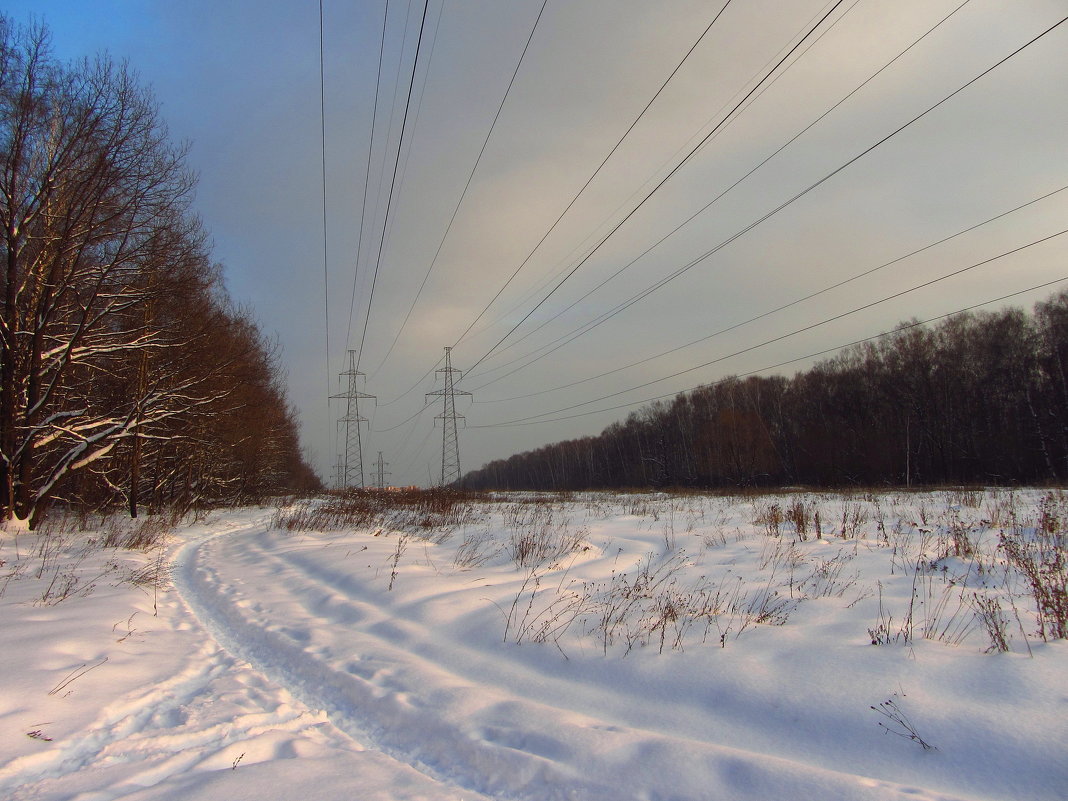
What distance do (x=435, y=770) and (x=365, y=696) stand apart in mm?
1149

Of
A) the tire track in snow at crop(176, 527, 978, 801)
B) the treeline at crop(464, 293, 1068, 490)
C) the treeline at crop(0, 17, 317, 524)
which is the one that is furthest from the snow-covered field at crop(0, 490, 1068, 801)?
the treeline at crop(464, 293, 1068, 490)

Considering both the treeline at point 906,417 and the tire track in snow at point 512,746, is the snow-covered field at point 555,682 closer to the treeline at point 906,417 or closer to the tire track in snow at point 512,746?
the tire track in snow at point 512,746

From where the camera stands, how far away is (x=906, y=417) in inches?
1880

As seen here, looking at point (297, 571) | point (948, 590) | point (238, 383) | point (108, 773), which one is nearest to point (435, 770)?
point (108, 773)

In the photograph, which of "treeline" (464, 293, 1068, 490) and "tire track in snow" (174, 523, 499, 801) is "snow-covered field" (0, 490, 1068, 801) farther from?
"treeline" (464, 293, 1068, 490)

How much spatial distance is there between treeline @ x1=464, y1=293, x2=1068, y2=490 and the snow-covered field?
34744 millimetres

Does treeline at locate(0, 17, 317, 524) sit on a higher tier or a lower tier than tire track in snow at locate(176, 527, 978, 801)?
higher

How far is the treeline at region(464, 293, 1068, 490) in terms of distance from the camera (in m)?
39.7

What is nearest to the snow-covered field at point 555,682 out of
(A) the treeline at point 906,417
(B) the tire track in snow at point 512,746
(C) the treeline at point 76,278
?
(B) the tire track in snow at point 512,746

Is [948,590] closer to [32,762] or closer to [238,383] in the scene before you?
[32,762]

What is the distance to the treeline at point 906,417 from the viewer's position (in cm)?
3971

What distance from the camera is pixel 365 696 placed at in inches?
153

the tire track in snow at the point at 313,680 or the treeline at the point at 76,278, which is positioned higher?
the treeline at the point at 76,278

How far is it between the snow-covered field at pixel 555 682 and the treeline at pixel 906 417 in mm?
34744
